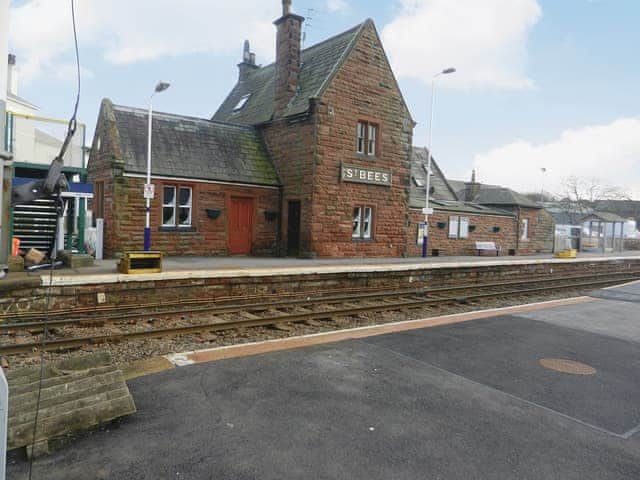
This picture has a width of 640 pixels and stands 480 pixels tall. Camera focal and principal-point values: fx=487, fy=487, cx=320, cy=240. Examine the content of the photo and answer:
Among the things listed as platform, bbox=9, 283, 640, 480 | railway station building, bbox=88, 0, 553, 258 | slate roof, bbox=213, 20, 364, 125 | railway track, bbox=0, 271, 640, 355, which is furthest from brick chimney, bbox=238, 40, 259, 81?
platform, bbox=9, 283, 640, 480

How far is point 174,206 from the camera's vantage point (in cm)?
1722

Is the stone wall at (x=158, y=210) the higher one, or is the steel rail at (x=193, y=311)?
the stone wall at (x=158, y=210)

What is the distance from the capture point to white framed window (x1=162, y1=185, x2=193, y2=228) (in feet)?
56.3

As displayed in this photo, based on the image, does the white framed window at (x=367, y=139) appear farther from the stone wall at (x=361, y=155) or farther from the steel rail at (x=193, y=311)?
the steel rail at (x=193, y=311)

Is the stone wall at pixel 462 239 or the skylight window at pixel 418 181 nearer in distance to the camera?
the stone wall at pixel 462 239

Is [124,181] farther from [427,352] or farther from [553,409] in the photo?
[553,409]

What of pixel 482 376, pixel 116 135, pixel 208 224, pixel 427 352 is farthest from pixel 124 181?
pixel 482 376

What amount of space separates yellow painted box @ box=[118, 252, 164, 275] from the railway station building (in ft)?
15.0

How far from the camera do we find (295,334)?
897cm

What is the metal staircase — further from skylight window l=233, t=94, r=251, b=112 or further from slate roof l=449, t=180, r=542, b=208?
slate roof l=449, t=180, r=542, b=208

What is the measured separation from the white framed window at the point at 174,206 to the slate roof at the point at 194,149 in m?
0.58

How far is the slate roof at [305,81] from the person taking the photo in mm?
19047

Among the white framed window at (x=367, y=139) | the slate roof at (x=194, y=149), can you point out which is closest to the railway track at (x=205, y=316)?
the slate roof at (x=194, y=149)

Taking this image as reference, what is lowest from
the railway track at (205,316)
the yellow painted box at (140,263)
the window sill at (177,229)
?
the railway track at (205,316)
